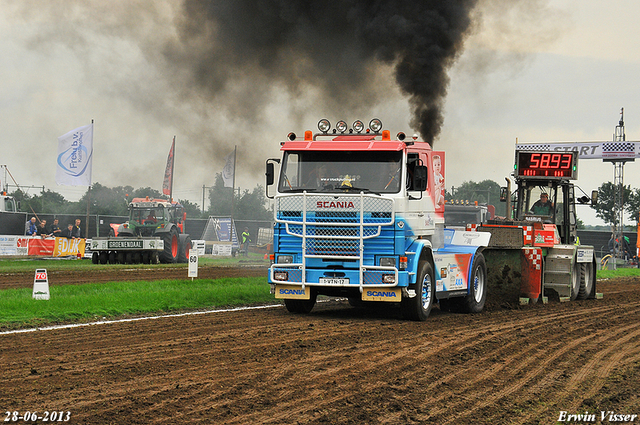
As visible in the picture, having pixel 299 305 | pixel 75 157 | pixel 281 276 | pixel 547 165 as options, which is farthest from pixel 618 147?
pixel 281 276

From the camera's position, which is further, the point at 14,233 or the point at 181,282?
the point at 14,233

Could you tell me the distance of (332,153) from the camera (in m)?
12.3

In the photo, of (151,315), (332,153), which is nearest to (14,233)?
(151,315)

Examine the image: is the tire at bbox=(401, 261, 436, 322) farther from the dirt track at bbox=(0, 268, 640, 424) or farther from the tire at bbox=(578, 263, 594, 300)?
the tire at bbox=(578, 263, 594, 300)

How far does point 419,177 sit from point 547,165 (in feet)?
25.4

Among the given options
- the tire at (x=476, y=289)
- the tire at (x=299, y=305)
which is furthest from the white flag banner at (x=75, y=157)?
the tire at (x=476, y=289)

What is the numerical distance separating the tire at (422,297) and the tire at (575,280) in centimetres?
601

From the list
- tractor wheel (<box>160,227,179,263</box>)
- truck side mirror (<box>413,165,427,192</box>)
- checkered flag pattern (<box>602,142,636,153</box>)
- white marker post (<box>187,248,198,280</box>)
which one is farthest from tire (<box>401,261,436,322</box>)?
checkered flag pattern (<box>602,142,636,153</box>)

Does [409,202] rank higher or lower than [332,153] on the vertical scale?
lower

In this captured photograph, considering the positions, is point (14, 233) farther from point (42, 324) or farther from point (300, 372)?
point (300, 372)

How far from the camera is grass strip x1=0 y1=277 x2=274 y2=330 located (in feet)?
39.2

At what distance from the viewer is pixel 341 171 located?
39.8 ft

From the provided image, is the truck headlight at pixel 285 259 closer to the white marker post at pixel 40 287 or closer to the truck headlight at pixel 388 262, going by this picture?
the truck headlight at pixel 388 262

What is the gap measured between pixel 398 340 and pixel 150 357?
3347 mm
